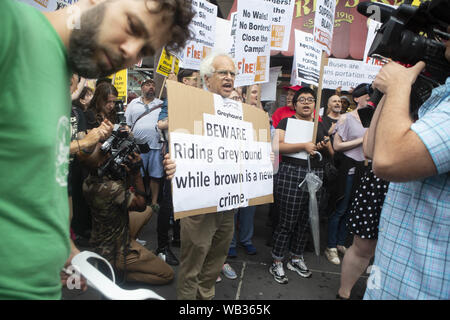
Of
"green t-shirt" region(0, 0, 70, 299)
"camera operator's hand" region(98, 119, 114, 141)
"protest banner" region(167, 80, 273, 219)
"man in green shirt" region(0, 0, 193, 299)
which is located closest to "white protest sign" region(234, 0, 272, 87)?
"protest banner" region(167, 80, 273, 219)

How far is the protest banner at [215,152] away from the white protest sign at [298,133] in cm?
59

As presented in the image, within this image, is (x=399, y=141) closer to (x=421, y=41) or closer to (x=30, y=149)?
(x=421, y=41)

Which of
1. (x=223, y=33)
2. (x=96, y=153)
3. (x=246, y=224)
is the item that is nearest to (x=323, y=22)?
(x=223, y=33)

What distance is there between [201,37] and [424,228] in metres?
3.58

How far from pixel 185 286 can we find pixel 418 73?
1874 mm

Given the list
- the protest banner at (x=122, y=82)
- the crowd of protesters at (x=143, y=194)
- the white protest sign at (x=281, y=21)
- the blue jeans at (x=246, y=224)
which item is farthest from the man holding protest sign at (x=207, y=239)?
the protest banner at (x=122, y=82)

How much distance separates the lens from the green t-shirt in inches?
25.2

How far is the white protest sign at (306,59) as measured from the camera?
12.5ft

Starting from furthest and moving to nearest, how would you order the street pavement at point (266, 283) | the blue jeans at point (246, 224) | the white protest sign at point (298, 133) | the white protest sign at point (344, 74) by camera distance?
the white protest sign at point (344, 74) < the blue jeans at point (246, 224) < the white protest sign at point (298, 133) < the street pavement at point (266, 283)

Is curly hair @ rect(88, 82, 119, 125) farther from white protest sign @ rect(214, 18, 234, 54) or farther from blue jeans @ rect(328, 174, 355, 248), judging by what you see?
blue jeans @ rect(328, 174, 355, 248)

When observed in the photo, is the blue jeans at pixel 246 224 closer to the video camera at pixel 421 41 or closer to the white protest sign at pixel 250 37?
the white protest sign at pixel 250 37

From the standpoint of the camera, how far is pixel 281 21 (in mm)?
4184

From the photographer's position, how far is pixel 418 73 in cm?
110

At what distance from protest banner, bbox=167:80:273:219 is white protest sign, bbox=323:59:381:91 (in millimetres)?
2912
